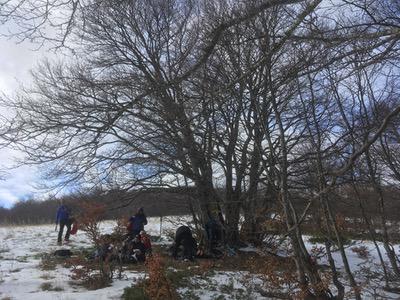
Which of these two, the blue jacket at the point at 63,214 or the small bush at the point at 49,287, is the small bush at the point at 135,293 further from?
the blue jacket at the point at 63,214

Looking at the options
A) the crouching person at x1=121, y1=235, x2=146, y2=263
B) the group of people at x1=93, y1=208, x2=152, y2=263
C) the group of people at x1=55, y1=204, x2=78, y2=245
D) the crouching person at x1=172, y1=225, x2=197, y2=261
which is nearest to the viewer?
the group of people at x1=93, y1=208, x2=152, y2=263

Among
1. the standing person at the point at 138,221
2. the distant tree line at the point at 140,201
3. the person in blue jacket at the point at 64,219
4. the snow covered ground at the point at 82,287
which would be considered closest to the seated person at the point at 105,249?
the snow covered ground at the point at 82,287

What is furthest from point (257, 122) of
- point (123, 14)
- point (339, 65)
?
point (123, 14)

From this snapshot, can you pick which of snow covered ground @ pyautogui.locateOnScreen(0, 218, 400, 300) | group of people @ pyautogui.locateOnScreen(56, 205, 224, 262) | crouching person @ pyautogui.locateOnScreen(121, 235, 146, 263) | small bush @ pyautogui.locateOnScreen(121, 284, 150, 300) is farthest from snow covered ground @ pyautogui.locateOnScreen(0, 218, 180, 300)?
crouching person @ pyautogui.locateOnScreen(121, 235, 146, 263)

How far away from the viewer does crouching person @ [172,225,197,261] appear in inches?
513

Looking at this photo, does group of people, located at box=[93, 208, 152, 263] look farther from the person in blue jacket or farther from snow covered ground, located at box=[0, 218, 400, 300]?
the person in blue jacket

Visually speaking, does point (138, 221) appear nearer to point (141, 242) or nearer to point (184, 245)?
point (184, 245)

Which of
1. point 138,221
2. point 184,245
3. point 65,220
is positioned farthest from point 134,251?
point 65,220

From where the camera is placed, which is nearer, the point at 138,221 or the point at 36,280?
the point at 36,280

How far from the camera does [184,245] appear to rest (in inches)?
519

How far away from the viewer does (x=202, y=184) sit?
15.1 metres

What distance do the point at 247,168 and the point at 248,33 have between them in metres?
5.49

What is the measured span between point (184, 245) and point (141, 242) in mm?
1247

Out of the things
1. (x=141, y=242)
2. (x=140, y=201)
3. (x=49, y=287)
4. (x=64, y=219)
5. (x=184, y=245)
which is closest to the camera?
(x=49, y=287)
